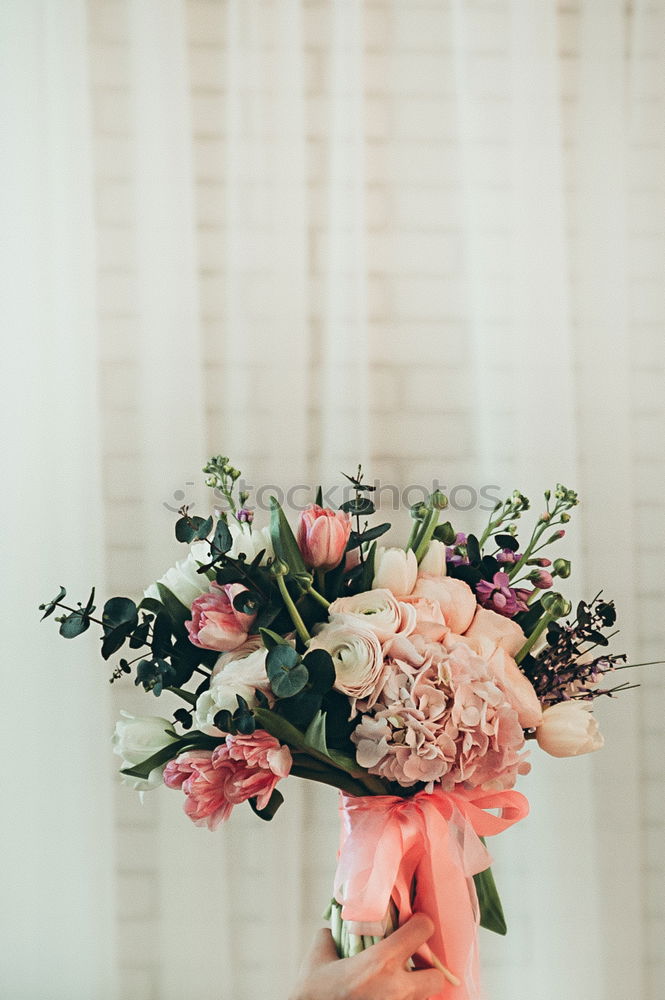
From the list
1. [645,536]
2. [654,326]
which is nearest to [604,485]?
[645,536]

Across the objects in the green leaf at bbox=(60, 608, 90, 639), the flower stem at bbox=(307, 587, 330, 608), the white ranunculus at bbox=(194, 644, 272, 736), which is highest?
the flower stem at bbox=(307, 587, 330, 608)

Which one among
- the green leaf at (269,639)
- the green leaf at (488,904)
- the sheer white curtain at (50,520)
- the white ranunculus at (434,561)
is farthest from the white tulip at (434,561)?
the sheer white curtain at (50,520)

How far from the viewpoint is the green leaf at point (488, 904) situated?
1.23 meters

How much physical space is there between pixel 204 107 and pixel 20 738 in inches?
48.5

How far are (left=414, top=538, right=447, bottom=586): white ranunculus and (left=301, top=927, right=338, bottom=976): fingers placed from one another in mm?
502

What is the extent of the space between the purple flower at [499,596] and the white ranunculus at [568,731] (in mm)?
137

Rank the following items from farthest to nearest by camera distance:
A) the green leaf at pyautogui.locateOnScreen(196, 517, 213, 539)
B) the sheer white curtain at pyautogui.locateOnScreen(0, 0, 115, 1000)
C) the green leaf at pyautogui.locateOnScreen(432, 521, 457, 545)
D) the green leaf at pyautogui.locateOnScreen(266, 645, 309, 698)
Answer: the sheer white curtain at pyautogui.locateOnScreen(0, 0, 115, 1000)
the green leaf at pyautogui.locateOnScreen(432, 521, 457, 545)
the green leaf at pyautogui.locateOnScreen(196, 517, 213, 539)
the green leaf at pyautogui.locateOnScreen(266, 645, 309, 698)

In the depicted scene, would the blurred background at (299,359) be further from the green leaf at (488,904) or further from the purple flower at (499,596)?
the purple flower at (499,596)

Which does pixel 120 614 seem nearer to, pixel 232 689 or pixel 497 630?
pixel 232 689

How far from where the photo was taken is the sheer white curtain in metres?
1.61

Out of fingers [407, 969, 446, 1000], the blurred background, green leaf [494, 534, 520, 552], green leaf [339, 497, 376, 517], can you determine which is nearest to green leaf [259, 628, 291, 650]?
green leaf [339, 497, 376, 517]

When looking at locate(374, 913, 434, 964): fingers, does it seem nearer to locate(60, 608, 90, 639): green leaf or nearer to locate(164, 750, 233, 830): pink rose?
locate(164, 750, 233, 830): pink rose

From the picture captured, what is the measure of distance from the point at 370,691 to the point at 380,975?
35 centimetres

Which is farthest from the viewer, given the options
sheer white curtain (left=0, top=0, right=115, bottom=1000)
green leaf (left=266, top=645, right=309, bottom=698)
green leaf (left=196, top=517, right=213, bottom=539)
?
sheer white curtain (left=0, top=0, right=115, bottom=1000)
